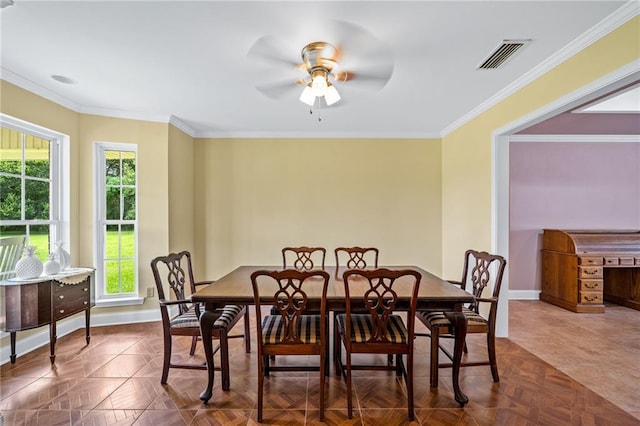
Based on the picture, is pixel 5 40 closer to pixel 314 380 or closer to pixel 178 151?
pixel 178 151

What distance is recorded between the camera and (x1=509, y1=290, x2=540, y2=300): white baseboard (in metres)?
4.70

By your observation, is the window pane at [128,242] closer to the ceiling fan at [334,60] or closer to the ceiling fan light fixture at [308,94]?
the ceiling fan at [334,60]

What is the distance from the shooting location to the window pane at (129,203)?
3.76 m

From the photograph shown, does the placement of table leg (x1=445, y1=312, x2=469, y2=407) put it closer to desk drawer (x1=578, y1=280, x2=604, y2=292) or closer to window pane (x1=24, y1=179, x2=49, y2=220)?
desk drawer (x1=578, y1=280, x2=604, y2=292)

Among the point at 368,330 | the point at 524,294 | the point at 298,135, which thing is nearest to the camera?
the point at 368,330

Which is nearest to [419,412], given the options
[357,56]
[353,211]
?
[357,56]

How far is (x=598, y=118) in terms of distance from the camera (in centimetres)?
412

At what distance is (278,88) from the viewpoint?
2.89 metres

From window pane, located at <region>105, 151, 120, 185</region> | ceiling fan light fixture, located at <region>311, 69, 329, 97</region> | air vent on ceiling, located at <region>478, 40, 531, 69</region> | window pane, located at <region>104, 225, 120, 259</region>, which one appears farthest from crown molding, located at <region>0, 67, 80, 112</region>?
air vent on ceiling, located at <region>478, 40, 531, 69</region>

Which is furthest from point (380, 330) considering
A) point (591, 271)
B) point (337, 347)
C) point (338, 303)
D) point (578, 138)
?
point (578, 138)

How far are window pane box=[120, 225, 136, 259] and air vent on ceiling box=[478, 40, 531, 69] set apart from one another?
161 inches

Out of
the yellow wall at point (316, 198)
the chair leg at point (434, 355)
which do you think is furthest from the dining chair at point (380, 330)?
the yellow wall at point (316, 198)

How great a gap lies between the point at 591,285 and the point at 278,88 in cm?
456

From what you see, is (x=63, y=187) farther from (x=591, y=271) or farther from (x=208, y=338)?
(x=591, y=271)
